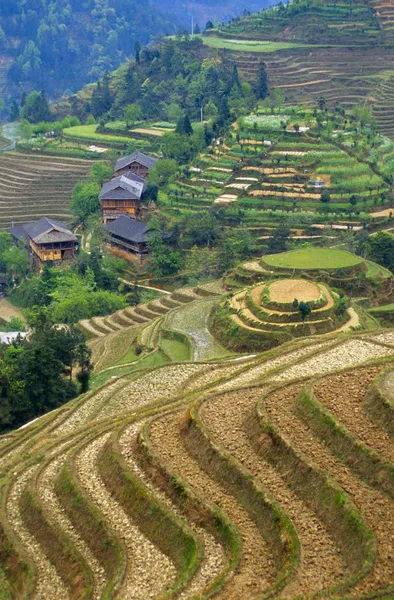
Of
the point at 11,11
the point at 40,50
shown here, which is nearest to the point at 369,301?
the point at 40,50

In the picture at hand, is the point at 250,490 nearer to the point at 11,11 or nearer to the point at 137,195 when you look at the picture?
the point at 137,195

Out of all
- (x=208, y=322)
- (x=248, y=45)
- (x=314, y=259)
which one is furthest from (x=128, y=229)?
(x=248, y=45)

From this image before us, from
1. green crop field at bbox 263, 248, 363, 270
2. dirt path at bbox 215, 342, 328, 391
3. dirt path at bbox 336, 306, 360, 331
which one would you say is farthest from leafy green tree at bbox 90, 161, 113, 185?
dirt path at bbox 215, 342, 328, 391

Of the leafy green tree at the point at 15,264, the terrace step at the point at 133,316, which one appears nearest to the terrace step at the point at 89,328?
the terrace step at the point at 133,316

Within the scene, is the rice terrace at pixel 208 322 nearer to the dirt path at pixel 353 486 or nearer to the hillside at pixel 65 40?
the dirt path at pixel 353 486

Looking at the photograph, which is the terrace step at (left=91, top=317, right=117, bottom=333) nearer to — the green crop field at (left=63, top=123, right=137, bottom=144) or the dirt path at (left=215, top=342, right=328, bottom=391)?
the dirt path at (left=215, top=342, right=328, bottom=391)

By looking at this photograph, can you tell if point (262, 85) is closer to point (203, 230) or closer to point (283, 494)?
point (203, 230)
